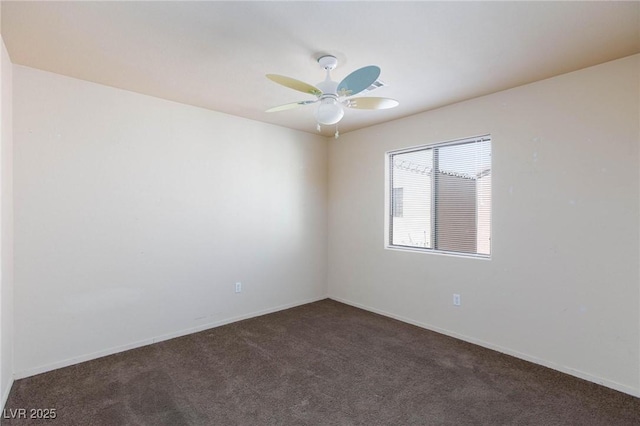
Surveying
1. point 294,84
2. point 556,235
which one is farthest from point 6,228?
point 556,235

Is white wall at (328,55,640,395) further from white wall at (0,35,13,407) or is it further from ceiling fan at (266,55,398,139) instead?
white wall at (0,35,13,407)

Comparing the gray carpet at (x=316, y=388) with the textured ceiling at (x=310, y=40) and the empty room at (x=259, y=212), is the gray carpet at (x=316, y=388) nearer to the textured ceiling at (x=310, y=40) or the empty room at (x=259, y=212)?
the empty room at (x=259, y=212)

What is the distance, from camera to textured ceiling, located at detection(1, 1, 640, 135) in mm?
1809

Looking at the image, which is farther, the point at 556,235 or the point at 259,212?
the point at 259,212

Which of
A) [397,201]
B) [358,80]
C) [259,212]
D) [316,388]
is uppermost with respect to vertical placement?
[358,80]

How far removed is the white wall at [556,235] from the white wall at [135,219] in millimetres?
1898

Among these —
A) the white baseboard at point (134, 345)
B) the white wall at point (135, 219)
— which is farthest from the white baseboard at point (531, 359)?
the white wall at point (135, 219)

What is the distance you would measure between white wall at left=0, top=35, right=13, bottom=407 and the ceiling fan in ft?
6.24

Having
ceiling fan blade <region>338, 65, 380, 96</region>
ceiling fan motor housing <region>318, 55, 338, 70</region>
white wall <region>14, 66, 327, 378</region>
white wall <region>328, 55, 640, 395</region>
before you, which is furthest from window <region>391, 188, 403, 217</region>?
ceiling fan blade <region>338, 65, 380, 96</region>

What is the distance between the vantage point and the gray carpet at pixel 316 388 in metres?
2.06

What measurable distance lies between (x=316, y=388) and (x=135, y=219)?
2.23 m

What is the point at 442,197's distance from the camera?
12.0 ft

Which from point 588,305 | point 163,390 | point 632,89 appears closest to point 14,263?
point 163,390

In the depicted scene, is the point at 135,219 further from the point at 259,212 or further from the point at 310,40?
the point at 310,40
